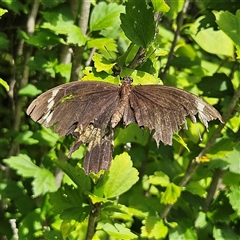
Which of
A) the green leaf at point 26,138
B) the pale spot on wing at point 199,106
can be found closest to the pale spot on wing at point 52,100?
the pale spot on wing at point 199,106

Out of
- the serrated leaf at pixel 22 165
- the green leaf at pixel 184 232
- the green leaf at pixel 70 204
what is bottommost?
the green leaf at pixel 184 232

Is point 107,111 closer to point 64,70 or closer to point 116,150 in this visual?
point 64,70

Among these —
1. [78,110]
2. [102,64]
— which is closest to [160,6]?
[102,64]

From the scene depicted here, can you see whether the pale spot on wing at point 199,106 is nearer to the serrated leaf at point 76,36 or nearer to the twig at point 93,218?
the twig at point 93,218

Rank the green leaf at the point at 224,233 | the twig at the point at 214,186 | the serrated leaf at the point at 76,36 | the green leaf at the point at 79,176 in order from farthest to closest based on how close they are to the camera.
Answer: the twig at the point at 214,186
the green leaf at the point at 224,233
the serrated leaf at the point at 76,36
the green leaf at the point at 79,176

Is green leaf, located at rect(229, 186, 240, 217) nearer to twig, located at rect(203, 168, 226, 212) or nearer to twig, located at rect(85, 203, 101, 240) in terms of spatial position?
twig, located at rect(203, 168, 226, 212)

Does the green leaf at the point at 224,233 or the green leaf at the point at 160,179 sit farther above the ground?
the green leaf at the point at 160,179

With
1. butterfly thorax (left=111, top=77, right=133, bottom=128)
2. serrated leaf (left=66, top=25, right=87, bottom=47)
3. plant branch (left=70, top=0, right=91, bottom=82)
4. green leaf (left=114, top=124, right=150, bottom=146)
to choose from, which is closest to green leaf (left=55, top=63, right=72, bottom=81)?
plant branch (left=70, top=0, right=91, bottom=82)
